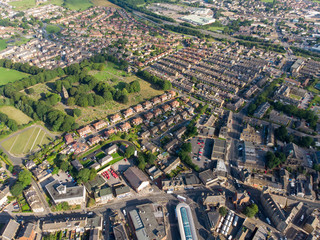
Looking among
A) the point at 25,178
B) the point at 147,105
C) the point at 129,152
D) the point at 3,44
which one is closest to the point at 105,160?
the point at 129,152

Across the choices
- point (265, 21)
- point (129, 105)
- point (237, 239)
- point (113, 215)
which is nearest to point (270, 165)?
point (237, 239)

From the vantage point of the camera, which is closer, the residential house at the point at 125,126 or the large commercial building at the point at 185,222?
the large commercial building at the point at 185,222

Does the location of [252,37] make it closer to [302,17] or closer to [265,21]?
[265,21]

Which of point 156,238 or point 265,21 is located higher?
point 265,21

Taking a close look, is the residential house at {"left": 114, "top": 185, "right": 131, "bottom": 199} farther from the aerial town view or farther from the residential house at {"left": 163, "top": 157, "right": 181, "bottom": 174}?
the residential house at {"left": 163, "top": 157, "right": 181, "bottom": 174}

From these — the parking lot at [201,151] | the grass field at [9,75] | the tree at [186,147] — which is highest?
the tree at [186,147]

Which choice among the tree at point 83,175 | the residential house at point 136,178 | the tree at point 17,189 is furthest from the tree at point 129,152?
the tree at point 17,189

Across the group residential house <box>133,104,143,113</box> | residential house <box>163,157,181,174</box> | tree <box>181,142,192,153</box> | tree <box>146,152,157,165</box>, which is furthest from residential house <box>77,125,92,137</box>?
tree <box>181,142,192,153</box>

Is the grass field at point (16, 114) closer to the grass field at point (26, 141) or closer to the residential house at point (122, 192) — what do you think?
the grass field at point (26, 141)
